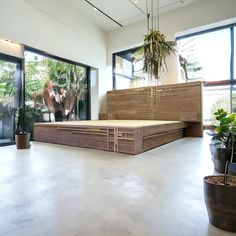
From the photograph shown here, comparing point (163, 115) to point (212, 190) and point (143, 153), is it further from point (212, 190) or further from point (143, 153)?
point (212, 190)

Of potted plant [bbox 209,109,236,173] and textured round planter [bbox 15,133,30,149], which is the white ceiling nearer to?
textured round planter [bbox 15,133,30,149]

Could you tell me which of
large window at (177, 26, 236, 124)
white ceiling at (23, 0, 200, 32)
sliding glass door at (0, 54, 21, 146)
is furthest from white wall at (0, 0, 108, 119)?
large window at (177, 26, 236, 124)

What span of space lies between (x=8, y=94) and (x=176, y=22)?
5167mm

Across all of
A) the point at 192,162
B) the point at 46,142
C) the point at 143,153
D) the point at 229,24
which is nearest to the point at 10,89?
the point at 46,142

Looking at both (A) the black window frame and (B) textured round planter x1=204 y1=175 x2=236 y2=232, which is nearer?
(B) textured round planter x1=204 y1=175 x2=236 y2=232

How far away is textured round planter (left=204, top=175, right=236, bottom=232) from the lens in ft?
3.54

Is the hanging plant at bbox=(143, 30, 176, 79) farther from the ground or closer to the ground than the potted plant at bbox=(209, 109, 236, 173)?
farther from the ground

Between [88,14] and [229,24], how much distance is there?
4.22 m

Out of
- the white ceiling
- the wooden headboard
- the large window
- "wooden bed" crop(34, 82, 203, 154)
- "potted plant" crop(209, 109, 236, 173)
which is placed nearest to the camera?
"potted plant" crop(209, 109, 236, 173)

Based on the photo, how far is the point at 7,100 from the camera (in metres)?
4.43

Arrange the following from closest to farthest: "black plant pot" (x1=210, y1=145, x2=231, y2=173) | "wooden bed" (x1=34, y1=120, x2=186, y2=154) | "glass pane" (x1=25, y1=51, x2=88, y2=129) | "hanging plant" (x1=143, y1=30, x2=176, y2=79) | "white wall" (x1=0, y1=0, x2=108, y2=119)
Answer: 1. "black plant pot" (x1=210, y1=145, x2=231, y2=173)
2. "wooden bed" (x1=34, y1=120, x2=186, y2=154)
3. "hanging plant" (x1=143, y1=30, x2=176, y2=79)
4. "white wall" (x1=0, y1=0, x2=108, y2=119)
5. "glass pane" (x1=25, y1=51, x2=88, y2=129)

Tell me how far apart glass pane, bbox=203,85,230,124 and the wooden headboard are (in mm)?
678

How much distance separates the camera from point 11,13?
14.0 ft

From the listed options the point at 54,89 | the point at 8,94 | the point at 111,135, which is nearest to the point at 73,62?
the point at 54,89
